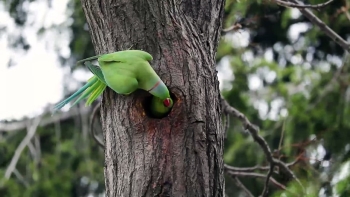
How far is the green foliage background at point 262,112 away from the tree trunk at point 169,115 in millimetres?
1140

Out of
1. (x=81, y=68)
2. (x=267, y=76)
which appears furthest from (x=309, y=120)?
(x=81, y=68)

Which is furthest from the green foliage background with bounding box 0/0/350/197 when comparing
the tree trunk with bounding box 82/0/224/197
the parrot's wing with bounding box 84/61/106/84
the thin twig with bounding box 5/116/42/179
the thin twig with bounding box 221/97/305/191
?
the parrot's wing with bounding box 84/61/106/84

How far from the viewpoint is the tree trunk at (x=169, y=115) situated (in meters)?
1.67

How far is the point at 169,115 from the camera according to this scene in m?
1.74

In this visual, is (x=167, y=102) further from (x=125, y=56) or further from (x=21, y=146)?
(x=21, y=146)

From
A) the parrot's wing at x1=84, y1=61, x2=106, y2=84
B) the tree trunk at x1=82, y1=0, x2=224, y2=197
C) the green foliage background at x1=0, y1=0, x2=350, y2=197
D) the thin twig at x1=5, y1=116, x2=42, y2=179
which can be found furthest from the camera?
the thin twig at x1=5, y1=116, x2=42, y2=179

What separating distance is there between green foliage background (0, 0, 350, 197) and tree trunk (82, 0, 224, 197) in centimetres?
114

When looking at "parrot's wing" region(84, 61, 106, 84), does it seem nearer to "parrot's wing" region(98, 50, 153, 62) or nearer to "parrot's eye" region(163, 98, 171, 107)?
"parrot's wing" region(98, 50, 153, 62)

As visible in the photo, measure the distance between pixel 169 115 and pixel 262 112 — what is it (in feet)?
13.6

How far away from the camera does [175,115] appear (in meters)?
1.73

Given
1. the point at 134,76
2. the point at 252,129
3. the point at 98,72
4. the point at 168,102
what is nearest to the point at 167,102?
the point at 168,102

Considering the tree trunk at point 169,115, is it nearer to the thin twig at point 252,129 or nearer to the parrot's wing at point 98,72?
the parrot's wing at point 98,72

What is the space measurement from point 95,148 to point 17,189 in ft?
5.07

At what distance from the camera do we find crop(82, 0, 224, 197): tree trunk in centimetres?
167
